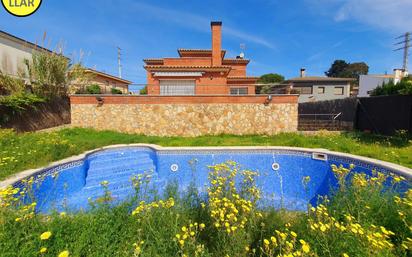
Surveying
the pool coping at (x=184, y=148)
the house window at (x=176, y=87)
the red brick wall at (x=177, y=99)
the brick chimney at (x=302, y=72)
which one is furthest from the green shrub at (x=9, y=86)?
the brick chimney at (x=302, y=72)

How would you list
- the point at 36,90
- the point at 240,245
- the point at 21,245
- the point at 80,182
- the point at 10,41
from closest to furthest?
the point at 21,245, the point at 240,245, the point at 80,182, the point at 36,90, the point at 10,41

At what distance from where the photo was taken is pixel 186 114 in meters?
11.5

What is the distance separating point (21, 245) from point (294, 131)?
12.1 m

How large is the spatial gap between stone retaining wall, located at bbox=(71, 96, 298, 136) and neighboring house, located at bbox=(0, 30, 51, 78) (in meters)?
9.14

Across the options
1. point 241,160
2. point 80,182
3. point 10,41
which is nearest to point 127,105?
point 80,182

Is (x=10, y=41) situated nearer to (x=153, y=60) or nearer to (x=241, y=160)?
(x=153, y=60)

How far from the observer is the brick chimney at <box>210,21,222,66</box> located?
15.9 meters

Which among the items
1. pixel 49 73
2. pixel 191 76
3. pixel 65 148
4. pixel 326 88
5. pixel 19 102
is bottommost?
pixel 65 148

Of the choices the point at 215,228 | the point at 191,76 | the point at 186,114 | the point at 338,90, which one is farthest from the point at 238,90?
the point at 338,90

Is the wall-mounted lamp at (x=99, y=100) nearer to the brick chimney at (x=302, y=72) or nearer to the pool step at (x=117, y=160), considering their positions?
the pool step at (x=117, y=160)

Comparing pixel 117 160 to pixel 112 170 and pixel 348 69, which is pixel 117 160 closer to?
pixel 112 170

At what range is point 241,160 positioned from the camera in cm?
742

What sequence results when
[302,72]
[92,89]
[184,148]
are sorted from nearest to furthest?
[184,148], [92,89], [302,72]

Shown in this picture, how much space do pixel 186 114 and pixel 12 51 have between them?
17.1m
